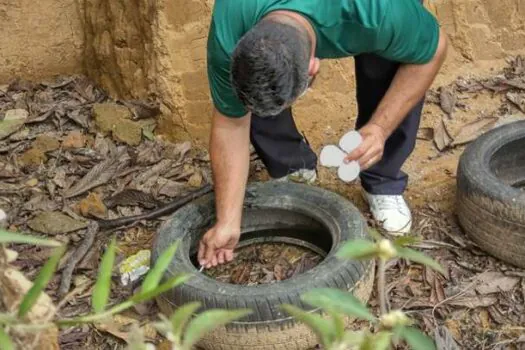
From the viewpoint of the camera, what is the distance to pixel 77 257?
10.5 ft

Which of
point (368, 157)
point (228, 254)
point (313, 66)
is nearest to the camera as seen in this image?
point (313, 66)

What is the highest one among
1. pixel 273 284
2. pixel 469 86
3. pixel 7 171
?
pixel 273 284

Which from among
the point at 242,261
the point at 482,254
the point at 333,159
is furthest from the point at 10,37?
the point at 482,254

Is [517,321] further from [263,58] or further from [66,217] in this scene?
[66,217]

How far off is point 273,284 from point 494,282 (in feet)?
2.76

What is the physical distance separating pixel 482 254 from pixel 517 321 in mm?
331

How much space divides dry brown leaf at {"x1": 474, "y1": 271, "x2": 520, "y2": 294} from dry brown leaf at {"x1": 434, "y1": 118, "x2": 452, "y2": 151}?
0.80 metres

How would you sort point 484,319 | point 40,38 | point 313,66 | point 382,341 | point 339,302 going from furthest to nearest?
point 40,38 < point 484,319 < point 313,66 < point 339,302 < point 382,341

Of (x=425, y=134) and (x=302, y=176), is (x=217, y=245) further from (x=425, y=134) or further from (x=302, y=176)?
(x=425, y=134)

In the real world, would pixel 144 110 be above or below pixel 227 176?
below

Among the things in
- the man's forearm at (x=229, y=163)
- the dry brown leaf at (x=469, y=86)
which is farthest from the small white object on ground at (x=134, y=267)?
the dry brown leaf at (x=469, y=86)

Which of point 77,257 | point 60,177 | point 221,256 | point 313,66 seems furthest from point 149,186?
point 313,66

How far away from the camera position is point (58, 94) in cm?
429

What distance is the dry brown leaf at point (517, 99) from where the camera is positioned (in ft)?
12.6
